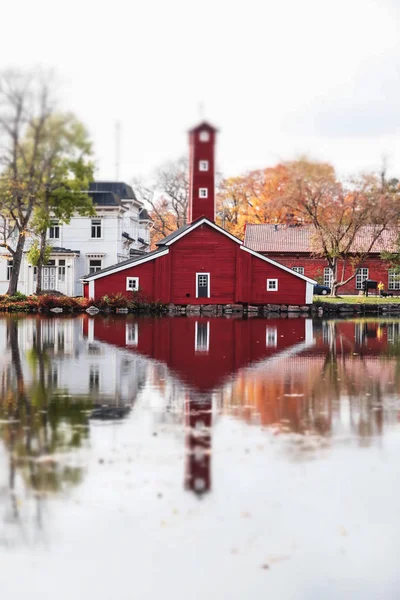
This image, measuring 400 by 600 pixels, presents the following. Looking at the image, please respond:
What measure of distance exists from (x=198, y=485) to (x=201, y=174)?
4621cm

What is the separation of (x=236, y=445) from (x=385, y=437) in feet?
6.83

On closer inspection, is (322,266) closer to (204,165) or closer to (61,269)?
(204,165)

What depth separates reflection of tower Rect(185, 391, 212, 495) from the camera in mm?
8039

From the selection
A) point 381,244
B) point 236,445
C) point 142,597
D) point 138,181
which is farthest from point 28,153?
point 142,597

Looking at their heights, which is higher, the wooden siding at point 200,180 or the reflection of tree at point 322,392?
the wooden siding at point 200,180

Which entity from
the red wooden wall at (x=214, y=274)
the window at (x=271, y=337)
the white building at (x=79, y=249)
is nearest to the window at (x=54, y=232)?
the white building at (x=79, y=249)

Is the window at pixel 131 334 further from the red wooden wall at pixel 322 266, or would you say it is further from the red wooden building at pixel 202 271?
Answer: the red wooden wall at pixel 322 266

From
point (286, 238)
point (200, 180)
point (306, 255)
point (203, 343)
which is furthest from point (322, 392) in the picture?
point (286, 238)

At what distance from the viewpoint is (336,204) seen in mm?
59062

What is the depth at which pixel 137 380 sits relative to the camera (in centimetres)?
1549

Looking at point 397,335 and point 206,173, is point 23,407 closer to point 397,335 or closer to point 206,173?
point 397,335

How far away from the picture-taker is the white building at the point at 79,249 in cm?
5941

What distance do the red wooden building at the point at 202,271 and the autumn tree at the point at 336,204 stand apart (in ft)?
27.6

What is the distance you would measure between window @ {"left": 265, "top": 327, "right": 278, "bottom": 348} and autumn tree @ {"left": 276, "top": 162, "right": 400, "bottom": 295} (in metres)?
26.2
